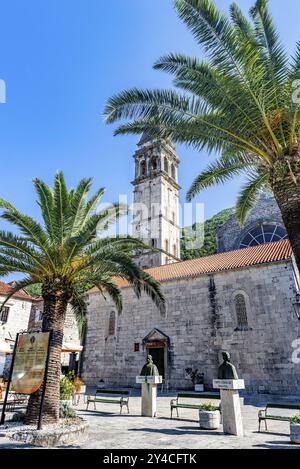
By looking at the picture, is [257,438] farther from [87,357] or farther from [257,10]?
[87,357]

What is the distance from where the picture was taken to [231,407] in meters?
7.34

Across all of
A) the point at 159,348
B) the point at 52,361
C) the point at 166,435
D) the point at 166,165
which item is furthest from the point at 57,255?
the point at 166,165

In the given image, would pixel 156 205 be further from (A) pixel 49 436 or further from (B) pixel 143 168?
(A) pixel 49 436

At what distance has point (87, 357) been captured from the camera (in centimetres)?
2092

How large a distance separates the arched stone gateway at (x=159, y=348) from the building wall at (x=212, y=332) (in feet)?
0.85

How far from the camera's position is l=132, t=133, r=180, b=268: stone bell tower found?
3234cm

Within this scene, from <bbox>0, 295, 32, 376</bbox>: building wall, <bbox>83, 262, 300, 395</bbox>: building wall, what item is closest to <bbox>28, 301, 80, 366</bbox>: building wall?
<bbox>0, 295, 32, 376</bbox>: building wall

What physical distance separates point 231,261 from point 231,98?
12935mm

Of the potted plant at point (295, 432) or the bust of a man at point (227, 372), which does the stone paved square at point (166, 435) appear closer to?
the potted plant at point (295, 432)

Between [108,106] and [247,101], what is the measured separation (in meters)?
3.40

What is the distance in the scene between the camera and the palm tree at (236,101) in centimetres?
635

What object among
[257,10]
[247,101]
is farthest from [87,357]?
[257,10]

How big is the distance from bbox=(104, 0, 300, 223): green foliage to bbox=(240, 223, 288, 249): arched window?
18.2 metres

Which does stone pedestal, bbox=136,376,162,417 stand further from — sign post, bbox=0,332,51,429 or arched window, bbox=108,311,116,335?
arched window, bbox=108,311,116,335
